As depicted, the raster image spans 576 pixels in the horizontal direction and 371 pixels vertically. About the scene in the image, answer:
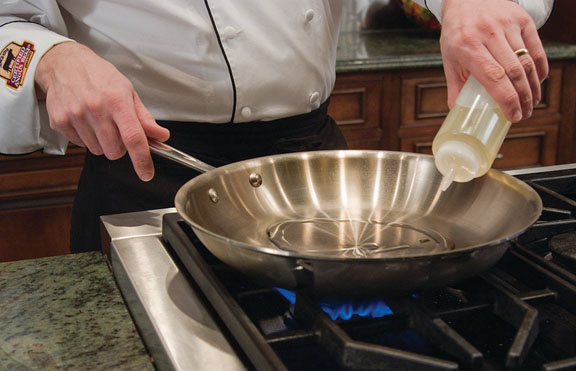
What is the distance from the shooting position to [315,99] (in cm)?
115

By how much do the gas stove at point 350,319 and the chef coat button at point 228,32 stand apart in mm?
405

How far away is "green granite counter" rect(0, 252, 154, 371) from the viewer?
58 cm

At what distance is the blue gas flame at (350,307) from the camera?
0.59 metres

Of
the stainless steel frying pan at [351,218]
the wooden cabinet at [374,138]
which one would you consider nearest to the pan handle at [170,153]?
the stainless steel frying pan at [351,218]

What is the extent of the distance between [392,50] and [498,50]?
1.50 metres

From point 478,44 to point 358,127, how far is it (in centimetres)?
140

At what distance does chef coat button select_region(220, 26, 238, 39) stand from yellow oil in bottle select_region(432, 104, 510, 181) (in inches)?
15.2

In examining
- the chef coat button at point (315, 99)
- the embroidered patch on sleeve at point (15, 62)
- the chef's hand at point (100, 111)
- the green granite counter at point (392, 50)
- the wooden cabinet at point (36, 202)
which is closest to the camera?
the chef's hand at point (100, 111)

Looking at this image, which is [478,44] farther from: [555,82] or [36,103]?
[555,82]

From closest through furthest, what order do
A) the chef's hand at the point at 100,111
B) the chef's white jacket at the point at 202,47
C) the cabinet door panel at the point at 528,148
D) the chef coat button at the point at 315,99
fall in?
the chef's hand at the point at 100,111
the chef's white jacket at the point at 202,47
the chef coat button at the point at 315,99
the cabinet door panel at the point at 528,148

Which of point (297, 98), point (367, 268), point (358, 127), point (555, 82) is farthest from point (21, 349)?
point (555, 82)

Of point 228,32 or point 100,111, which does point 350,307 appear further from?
point 228,32

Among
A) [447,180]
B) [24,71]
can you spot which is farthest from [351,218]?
[24,71]

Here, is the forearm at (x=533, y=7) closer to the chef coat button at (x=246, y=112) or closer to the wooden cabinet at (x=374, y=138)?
the chef coat button at (x=246, y=112)
